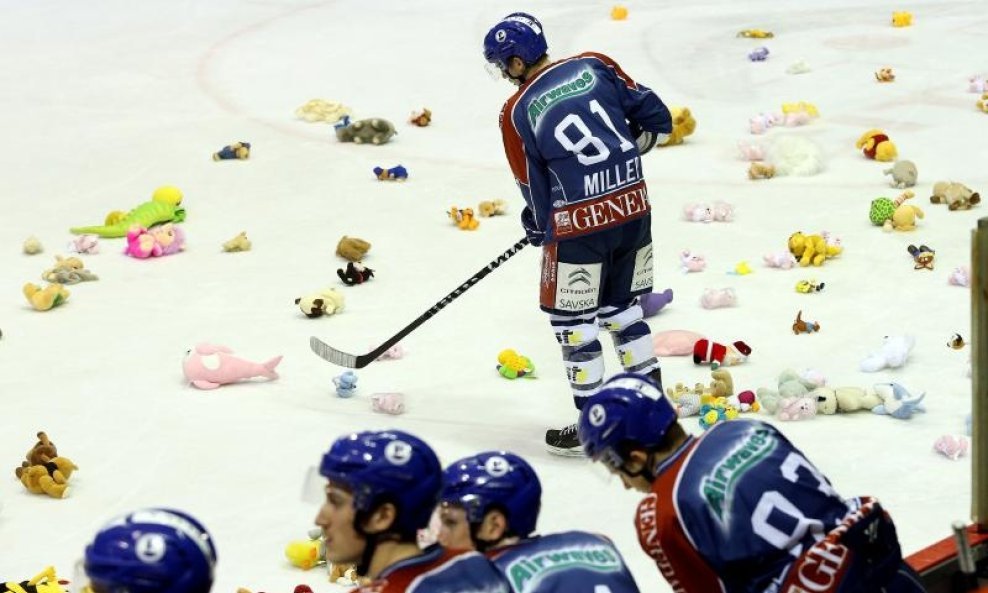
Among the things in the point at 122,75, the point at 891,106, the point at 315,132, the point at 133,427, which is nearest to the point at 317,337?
the point at 133,427

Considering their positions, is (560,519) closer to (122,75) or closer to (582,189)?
(582,189)

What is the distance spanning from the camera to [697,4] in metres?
14.2

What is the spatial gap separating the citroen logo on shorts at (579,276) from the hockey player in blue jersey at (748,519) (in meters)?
2.10

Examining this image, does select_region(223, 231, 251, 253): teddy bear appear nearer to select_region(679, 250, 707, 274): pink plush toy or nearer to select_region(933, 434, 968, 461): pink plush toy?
select_region(679, 250, 707, 274): pink plush toy

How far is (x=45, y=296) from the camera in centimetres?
777

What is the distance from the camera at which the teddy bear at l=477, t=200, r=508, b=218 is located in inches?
351

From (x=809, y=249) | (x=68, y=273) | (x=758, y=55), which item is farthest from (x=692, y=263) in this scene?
(x=758, y=55)

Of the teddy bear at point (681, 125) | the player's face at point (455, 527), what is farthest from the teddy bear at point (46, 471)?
the teddy bear at point (681, 125)

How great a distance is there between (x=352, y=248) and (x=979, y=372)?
4304 mm

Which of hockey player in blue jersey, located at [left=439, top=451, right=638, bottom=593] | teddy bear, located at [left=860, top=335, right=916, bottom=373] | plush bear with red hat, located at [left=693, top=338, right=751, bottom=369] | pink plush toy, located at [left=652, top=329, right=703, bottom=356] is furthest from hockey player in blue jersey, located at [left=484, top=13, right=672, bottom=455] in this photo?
hockey player in blue jersey, located at [left=439, top=451, right=638, bottom=593]

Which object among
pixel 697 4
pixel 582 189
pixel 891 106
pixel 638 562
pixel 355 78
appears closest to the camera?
pixel 638 562

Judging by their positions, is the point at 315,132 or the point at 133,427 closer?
the point at 133,427

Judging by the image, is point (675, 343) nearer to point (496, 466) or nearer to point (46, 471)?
point (46, 471)

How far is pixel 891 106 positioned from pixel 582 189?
5205mm
